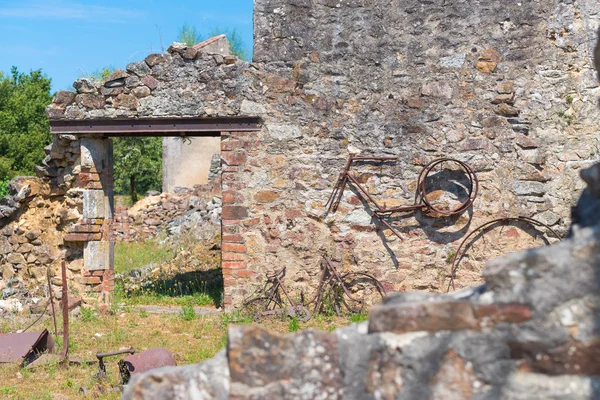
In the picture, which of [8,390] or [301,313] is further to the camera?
[301,313]

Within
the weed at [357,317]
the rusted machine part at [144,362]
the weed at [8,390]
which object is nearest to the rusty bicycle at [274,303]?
the weed at [357,317]

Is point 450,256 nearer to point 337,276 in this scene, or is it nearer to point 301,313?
point 337,276

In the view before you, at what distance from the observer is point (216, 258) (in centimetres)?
1159

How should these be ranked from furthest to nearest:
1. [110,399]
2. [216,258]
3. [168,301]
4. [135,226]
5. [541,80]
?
1. [135,226]
2. [216,258]
3. [168,301]
4. [541,80]
5. [110,399]

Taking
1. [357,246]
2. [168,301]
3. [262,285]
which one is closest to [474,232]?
[357,246]

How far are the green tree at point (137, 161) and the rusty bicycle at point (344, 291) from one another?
18.6 m

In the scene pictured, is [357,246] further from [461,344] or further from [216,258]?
[461,344]

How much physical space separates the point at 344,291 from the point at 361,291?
25 centimetres

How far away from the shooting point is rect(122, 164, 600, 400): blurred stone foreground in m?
2.03

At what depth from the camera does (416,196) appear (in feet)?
25.5

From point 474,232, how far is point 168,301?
392 cm

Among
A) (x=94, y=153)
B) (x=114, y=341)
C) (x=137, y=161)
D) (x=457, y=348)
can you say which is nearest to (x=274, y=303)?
(x=114, y=341)

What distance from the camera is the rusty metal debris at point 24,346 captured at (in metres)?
6.02

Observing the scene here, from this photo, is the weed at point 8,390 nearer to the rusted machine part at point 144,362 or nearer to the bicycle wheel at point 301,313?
the rusted machine part at point 144,362
